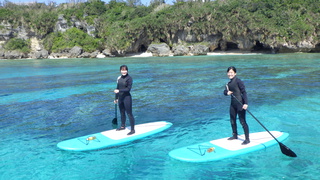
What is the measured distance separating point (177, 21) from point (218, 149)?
58940mm

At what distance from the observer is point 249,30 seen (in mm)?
56812

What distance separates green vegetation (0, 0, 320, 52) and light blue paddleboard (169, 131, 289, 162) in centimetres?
5159

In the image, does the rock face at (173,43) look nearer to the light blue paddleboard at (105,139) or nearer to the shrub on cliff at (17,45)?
the shrub on cliff at (17,45)

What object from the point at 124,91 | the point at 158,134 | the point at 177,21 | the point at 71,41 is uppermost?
the point at 177,21

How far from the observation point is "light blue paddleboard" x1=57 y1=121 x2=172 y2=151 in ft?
25.1

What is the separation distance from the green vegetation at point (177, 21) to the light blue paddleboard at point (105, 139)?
2035 inches

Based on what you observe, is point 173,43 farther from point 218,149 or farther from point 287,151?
point 287,151

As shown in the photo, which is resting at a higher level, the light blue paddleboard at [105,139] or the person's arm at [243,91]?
the person's arm at [243,91]

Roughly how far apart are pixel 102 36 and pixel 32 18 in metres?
21.8

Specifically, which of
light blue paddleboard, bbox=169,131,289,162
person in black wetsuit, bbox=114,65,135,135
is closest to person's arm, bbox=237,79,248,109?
light blue paddleboard, bbox=169,131,289,162

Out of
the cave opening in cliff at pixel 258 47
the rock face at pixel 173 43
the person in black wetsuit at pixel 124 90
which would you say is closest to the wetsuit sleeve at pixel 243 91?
the person in black wetsuit at pixel 124 90

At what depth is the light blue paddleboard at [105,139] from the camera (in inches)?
301

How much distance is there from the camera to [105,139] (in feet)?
26.7

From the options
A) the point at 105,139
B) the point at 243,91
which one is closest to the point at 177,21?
the point at 105,139
